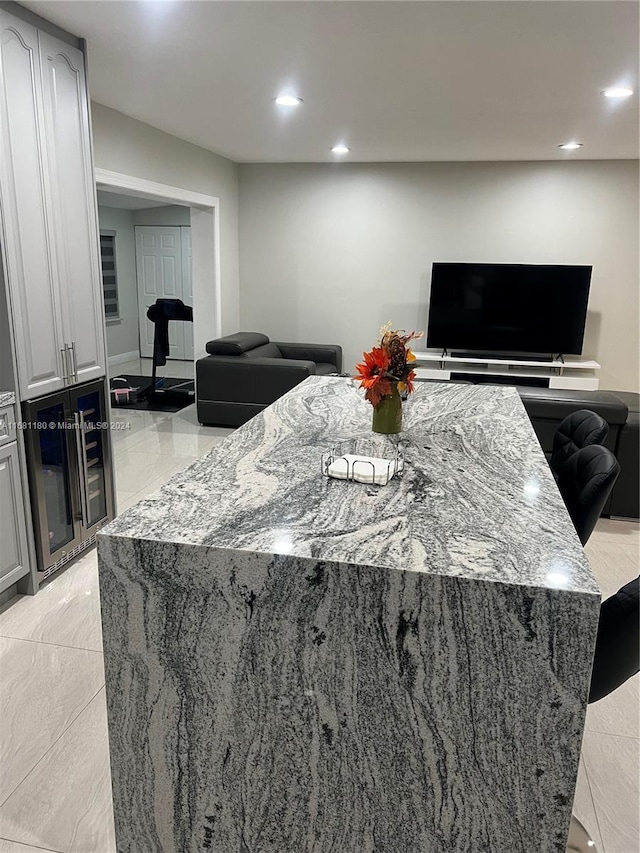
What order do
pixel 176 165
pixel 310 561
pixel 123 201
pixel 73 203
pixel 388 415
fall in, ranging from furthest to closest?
pixel 123 201
pixel 176 165
pixel 73 203
pixel 388 415
pixel 310 561

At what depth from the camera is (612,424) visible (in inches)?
152

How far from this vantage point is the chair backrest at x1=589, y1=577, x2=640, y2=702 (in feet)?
4.62

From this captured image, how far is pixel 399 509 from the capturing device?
166 centimetres

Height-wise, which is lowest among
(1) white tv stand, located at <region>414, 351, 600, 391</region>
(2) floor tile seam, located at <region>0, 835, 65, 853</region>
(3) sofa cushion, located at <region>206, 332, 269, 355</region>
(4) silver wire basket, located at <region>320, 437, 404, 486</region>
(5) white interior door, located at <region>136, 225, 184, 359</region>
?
(2) floor tile seam, located at <region>0, 835, 65, 853</region>

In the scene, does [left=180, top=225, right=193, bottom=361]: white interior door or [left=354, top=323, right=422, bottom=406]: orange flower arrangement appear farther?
[left=180, top=225, right=193, bottom=361]: white interior door

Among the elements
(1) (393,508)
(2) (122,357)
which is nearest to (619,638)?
(1) (393,508)

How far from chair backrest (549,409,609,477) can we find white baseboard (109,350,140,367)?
743cm

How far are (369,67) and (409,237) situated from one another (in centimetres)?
366

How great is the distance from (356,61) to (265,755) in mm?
3198

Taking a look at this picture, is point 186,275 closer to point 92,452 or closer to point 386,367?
point 92,452

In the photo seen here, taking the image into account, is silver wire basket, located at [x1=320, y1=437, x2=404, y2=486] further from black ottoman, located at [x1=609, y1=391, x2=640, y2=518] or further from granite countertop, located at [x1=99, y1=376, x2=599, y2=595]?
black ottoman, located at [x1=609, y1=391, x2=640, y2=518]

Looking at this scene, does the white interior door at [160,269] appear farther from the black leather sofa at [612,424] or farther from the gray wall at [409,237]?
the black leather sofa at [612,424]

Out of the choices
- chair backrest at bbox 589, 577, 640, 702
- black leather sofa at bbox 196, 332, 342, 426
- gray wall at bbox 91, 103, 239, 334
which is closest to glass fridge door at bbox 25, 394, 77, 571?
gray wall at bbox 91, 103, 239, 334

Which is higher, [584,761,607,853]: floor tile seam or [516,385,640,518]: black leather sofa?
[516,385,640,518]: black leather sofa
